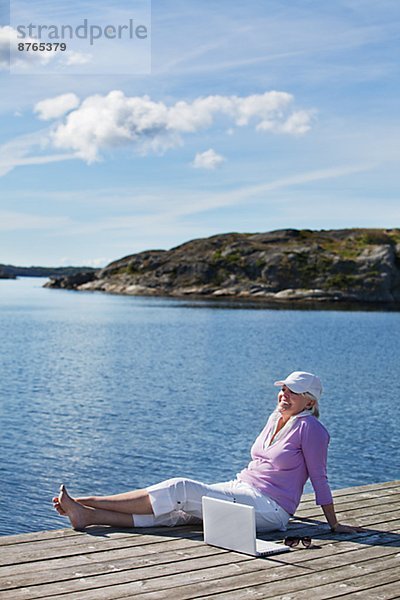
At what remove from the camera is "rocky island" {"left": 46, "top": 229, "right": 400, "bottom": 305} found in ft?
407

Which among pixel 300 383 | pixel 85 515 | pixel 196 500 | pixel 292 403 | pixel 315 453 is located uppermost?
pixel 300 383

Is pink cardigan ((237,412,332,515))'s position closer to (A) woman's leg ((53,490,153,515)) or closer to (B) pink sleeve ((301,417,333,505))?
(B) pink sleeve ((301,417,333,505))

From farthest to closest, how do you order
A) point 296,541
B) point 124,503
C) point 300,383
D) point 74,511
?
point 300,383 < point 124,503 < point 74,511 < point 296,541

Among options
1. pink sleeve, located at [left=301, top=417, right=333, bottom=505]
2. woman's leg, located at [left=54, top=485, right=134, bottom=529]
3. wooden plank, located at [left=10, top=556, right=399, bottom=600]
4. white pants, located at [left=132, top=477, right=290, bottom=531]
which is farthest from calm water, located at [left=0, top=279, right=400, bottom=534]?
wooden plank, located at [left=10, top=556, right=399, bottom=600]

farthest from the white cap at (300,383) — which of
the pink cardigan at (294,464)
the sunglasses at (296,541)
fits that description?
the sunglasses at (296,541)

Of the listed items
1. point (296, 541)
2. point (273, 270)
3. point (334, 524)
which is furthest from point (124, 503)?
point (273, 270)

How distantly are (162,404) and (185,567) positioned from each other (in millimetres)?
21751

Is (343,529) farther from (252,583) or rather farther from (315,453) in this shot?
(252,583)

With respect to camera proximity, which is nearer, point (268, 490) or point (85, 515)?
point (85, 515)

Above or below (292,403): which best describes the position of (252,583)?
below

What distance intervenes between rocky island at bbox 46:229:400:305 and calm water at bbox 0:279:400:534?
60187 millimetres

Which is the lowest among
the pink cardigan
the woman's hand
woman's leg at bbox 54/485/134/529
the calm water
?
the calm water

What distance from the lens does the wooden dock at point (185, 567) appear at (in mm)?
6289

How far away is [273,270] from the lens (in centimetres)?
13050
